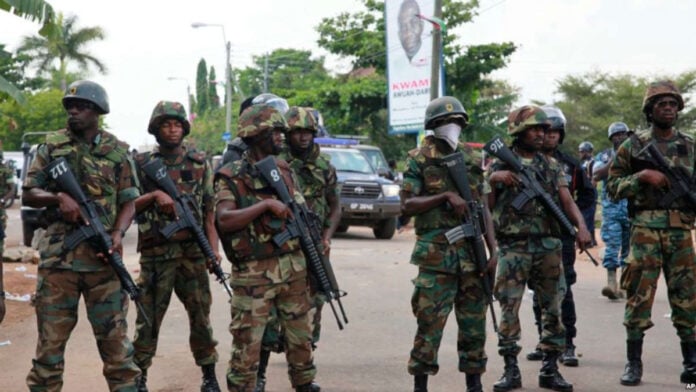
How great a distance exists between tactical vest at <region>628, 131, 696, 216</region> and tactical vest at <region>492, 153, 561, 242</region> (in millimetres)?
572

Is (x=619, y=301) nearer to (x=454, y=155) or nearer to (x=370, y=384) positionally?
(x=370, y=384)

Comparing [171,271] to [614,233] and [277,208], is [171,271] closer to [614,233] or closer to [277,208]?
[277,208]

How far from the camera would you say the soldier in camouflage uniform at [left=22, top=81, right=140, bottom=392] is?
5.21 meters

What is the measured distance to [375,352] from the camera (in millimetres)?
7957

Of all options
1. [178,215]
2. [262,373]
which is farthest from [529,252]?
[178,215]

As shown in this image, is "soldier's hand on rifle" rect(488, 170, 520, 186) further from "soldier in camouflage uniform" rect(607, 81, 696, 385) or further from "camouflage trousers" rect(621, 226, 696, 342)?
"camouflage trousers" rect(621, 226, 696, 342)

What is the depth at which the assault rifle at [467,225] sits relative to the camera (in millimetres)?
5949

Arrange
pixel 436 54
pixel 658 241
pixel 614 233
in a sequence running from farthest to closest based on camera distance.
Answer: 1. pixel 436 54
2. pixel 614 233
3. pixel 658 241

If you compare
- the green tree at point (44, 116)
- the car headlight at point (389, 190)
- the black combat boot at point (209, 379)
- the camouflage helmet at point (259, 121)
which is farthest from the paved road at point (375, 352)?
the green tree at point (44, 116)

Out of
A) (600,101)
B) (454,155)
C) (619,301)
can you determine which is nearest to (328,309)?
(619,301)

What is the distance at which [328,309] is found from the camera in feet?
34.1

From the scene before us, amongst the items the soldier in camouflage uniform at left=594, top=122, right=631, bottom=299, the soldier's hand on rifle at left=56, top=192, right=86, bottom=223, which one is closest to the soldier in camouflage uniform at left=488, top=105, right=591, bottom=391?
the soldier's hand on rifle at left=56, top=192, right=86, bottom=223

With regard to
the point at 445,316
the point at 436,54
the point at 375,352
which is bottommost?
the point at 375,352

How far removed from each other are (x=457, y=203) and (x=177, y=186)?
194 cm
